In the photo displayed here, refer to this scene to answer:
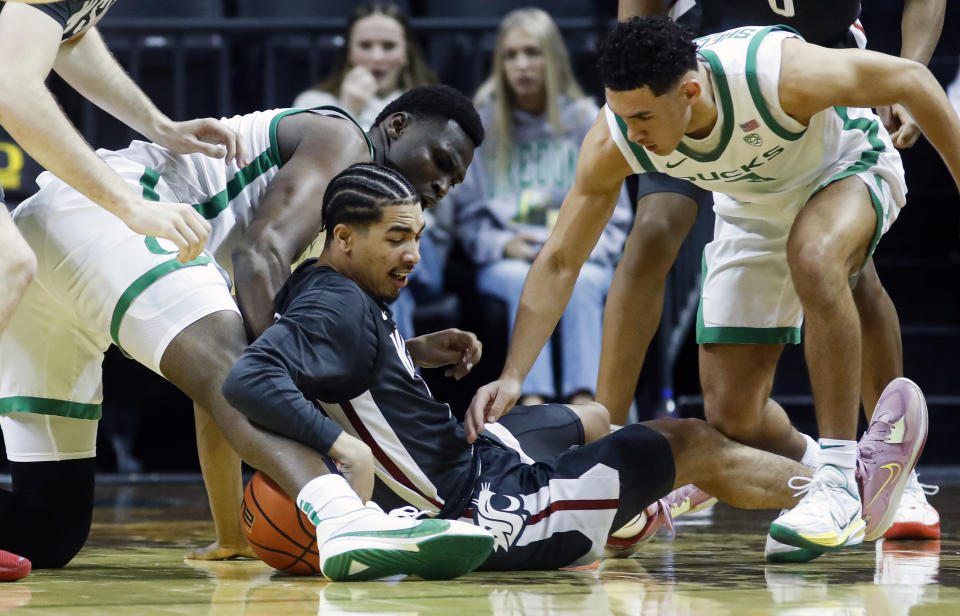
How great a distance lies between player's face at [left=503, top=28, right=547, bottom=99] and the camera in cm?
489

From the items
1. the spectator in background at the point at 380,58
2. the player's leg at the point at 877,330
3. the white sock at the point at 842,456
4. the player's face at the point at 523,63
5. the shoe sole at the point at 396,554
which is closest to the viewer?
the shoe sole at the point at 396,554

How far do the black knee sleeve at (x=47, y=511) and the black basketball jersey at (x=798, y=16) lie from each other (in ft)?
5.68

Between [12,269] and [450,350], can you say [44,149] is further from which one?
[450,350]

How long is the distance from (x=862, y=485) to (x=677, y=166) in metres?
0.75

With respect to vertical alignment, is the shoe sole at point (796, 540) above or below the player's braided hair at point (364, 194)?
below

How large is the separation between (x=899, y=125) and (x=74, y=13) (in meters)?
1.96

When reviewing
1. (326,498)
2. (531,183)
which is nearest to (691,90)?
(326,498)

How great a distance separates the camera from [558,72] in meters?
4.94

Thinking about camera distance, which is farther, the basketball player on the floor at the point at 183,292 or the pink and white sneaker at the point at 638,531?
the pink and white sneaker at the point at 638,531

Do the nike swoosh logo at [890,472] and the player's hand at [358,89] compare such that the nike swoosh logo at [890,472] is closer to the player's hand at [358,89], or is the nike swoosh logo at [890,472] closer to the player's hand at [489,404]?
the player's hand at [489,404]

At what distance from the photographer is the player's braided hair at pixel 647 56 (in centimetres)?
247

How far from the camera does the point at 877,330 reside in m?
3.04

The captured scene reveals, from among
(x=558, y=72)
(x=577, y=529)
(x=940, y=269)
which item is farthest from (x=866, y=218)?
(x=940, y=269)

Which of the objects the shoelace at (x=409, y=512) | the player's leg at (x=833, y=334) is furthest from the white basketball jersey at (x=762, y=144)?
the shoelace at (x=409, y=512)
